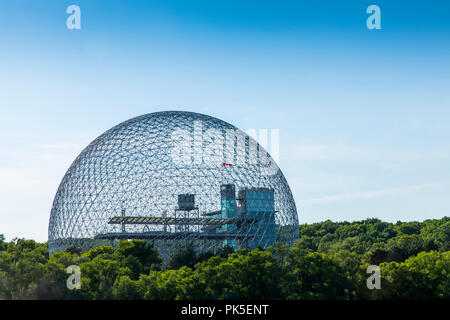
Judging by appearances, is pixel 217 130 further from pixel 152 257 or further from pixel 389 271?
pixel 389 271

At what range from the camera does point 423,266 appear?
34.2 metres

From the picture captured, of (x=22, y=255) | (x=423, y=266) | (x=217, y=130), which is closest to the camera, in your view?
(x=423, y=266)

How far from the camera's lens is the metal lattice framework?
50406 millimetres

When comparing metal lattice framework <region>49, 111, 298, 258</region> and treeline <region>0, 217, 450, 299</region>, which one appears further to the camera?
metal lattice framework <region>49, 111, 298, 258</region>

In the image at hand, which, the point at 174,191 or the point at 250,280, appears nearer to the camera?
the point at 250,280

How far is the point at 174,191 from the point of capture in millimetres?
50188

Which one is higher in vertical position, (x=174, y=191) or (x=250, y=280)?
(x=174, y=191)

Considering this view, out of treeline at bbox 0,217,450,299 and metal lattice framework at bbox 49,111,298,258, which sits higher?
metal lattice framework at bbox 49,111,298,258

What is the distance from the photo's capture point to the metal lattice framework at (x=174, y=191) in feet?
165

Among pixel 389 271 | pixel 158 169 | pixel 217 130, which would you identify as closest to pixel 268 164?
pixel 217 130

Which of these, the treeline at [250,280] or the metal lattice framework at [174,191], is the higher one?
the metal lattice framework at [174,191]

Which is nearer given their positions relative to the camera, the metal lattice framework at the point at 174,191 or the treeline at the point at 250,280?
the treeline at the point at 250,280
